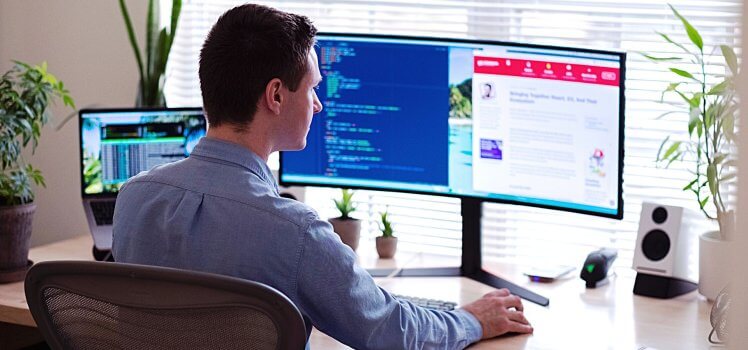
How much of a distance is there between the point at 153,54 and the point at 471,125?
1093mm

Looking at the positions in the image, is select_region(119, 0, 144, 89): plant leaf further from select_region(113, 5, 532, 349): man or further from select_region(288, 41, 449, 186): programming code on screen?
select_region(113, 5, 532, 349): man

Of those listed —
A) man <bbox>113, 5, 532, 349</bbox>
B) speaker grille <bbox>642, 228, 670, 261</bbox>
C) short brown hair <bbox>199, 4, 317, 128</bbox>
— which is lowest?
speaker grille <bbox>642, 228, 670, 261</bbox>

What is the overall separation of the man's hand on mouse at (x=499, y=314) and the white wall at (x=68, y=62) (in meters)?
1.59

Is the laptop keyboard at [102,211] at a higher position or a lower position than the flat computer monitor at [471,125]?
lower

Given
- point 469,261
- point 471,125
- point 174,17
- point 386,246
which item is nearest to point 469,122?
point 471,125

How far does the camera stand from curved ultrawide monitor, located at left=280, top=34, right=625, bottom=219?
2232 mm

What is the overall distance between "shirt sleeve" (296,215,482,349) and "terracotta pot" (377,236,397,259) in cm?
82

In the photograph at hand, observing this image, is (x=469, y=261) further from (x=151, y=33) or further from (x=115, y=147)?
(x=151, y=33)

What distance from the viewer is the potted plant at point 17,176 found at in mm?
2432

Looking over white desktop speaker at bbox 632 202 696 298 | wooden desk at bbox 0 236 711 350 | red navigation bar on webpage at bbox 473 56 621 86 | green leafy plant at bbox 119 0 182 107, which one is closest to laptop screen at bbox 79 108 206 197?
wooden desk at bbox 0 236 711 350

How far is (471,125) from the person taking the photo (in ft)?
7.76

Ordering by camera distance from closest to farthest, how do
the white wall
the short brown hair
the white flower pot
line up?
the short brown hair → the white flower pot → the white wall

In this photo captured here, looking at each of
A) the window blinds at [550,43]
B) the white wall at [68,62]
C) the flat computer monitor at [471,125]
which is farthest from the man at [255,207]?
the white wall at [68,62]

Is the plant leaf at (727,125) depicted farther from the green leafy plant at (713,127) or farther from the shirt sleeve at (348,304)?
the shirt sleeve at (348,304)
